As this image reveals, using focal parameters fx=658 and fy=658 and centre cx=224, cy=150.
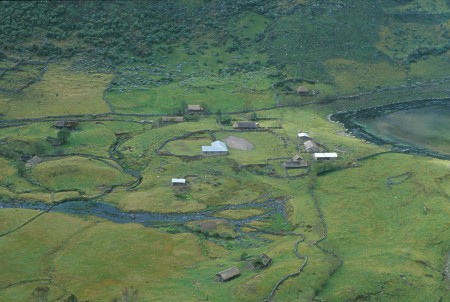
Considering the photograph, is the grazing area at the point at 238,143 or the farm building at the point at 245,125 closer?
the grazing area at the point at 238,143

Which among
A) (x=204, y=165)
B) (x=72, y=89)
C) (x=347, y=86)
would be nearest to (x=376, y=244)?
(x=204, y=165)

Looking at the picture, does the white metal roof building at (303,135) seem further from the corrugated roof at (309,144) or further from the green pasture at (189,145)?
the green pasture at (189,145)

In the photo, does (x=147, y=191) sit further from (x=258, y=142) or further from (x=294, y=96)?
(x=294, y=96)

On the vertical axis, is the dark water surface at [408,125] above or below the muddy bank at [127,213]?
below

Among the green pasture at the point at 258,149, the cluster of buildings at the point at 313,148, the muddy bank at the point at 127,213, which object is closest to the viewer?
the muddy bank at the point at 127,213

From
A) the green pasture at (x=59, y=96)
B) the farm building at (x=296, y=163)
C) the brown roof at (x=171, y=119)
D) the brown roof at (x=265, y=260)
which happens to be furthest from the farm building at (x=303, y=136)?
the brown roof at (x=265, y=260)

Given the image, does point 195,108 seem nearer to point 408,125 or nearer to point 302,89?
point 302,89

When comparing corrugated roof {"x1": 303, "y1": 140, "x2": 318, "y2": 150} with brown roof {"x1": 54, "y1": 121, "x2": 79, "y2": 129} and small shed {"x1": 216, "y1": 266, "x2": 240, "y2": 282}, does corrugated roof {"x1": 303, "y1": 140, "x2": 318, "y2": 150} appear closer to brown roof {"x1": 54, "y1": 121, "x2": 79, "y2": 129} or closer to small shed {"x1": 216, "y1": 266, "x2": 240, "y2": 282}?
small shed {"x1": 216, "y1": 266, "x2": 240, "y2": 282}
